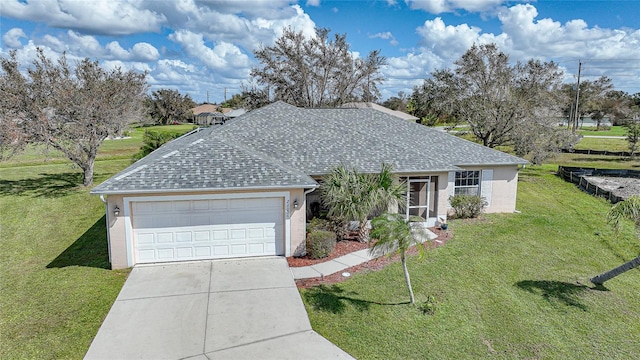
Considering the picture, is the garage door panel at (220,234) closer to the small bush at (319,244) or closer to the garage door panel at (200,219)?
the garage door panel at (200,219)

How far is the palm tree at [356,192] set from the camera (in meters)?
12.9

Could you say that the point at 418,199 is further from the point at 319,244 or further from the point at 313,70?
the point at 313,70

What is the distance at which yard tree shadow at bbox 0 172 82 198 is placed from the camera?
21.4 metres

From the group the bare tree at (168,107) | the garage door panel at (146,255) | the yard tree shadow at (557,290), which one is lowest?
the yard tree shadow at (557,290)

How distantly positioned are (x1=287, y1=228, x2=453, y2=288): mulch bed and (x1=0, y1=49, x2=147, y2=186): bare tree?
15641 millimetres

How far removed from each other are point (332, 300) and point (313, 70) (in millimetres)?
35711

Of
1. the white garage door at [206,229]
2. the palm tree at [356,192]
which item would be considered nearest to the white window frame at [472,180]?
the palm tree at [356,192]

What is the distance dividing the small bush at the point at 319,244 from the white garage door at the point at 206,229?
96 centimetres

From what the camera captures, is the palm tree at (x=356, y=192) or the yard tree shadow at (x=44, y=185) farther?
the yard tree shadow at (x=44, y=185)

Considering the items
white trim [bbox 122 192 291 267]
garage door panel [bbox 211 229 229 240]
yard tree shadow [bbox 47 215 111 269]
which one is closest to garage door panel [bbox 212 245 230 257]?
garage door panel [bbox 211 229 229 240]

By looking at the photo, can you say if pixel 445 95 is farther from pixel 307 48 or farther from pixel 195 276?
pixel 195 276

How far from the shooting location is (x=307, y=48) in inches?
1636

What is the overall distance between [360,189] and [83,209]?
14149 millimetres

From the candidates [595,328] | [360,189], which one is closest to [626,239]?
[595,328]
